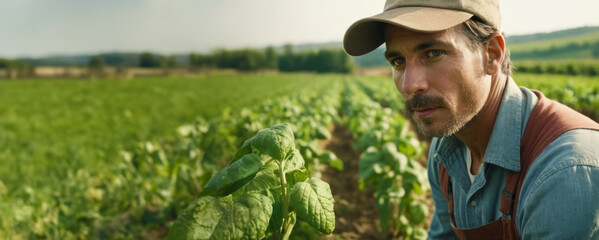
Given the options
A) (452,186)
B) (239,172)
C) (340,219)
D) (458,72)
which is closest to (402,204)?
(340,219)

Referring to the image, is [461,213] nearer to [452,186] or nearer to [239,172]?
[452,186]

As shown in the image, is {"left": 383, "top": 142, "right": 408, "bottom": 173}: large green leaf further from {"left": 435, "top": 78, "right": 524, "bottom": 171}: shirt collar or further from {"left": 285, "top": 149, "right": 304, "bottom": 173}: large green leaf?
{"left": 285, "top": 149, "right": 304, "bottom": 173}: large green leaf

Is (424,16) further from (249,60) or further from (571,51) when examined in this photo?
(249,60)

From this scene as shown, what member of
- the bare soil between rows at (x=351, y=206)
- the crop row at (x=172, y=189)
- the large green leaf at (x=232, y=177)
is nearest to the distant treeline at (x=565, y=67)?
the bare soil between rows at (x=351, y=206)

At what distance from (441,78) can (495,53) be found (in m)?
0.36

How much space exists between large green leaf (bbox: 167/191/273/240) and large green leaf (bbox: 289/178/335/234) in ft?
0.30

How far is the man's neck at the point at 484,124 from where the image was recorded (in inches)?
73.9

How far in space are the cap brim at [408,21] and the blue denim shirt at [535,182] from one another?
52 cm

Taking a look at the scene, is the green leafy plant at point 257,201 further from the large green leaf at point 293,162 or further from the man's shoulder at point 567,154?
the man's shoulder at point 567,154

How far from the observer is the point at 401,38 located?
1751 mm

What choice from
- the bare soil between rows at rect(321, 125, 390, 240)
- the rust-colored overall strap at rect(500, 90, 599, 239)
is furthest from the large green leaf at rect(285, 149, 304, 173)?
the bare soil between rows at rect(321, 125, 390, 240)

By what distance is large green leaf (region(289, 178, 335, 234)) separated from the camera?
1186mm

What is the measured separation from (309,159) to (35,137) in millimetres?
9352

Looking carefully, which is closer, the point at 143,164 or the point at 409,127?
the point at 143,164
